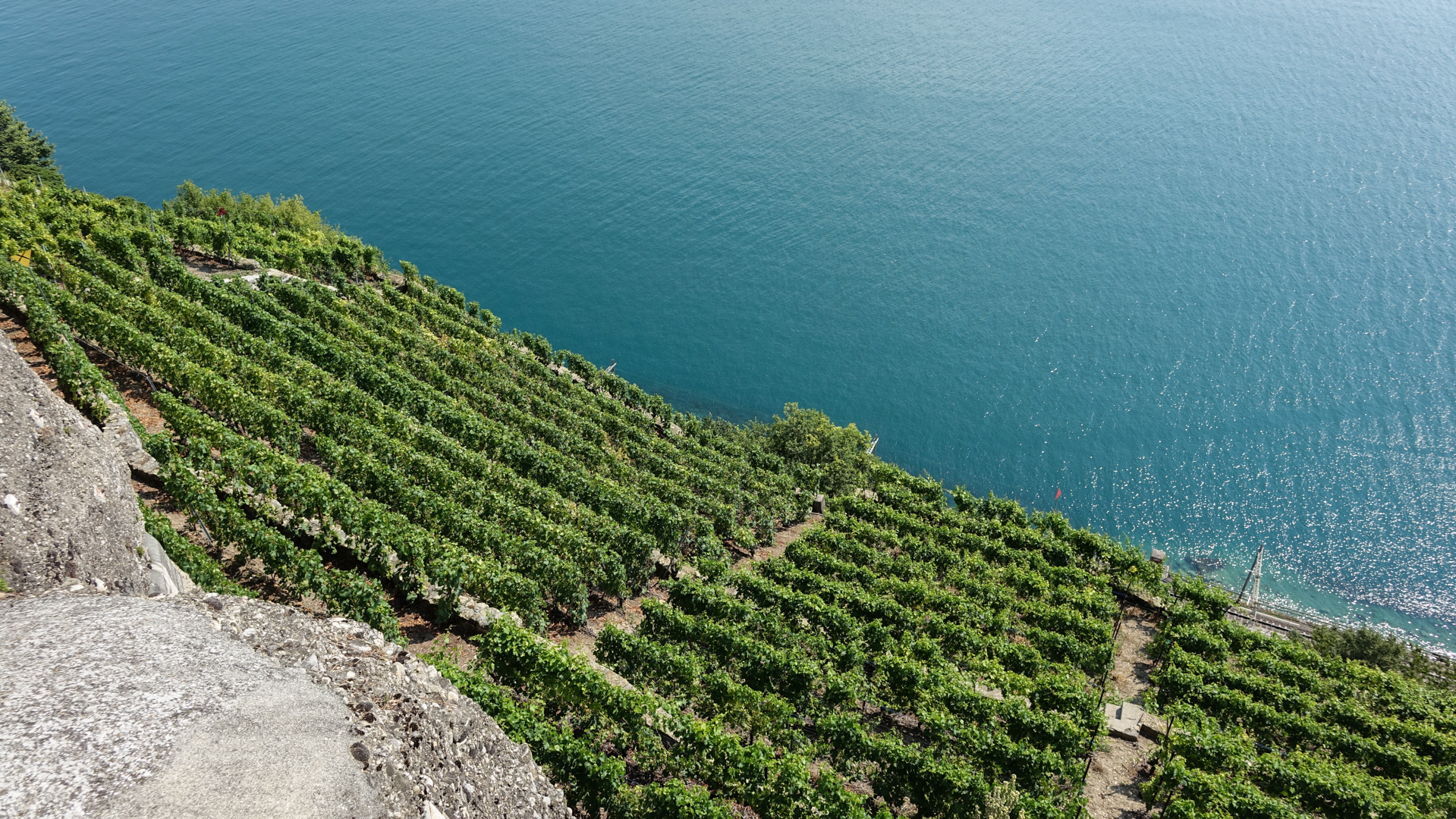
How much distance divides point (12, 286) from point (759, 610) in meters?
37.6

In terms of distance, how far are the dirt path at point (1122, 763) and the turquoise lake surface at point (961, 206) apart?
22303 mm

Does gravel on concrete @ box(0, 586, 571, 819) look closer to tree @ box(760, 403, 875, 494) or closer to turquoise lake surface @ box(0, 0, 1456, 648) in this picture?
tree @ box(760, 403, 875, 494)

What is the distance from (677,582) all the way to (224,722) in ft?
63.3

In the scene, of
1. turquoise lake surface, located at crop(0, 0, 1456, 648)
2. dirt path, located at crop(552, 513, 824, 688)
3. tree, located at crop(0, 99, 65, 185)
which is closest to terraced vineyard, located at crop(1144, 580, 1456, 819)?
dirt path, located at crop(552, 513, 824, 688)

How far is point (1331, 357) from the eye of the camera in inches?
2628

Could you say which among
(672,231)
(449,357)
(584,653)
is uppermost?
(672,231)

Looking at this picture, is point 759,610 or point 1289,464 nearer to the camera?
point 759,610

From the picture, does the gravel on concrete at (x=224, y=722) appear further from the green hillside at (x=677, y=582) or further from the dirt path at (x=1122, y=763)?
the dirt path at (x=1122, y=763)

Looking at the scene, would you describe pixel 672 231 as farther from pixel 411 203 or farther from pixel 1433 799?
pixel 1433 799

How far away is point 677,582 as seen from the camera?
32406mm

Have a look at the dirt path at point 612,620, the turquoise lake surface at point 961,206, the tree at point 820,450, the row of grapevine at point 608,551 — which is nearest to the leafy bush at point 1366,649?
the row of grapevine at point 608,551

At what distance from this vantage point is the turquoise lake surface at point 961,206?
6034 cm

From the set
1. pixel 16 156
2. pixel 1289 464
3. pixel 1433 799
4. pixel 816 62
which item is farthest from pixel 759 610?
pixel 816 62

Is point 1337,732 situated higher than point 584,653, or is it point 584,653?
point 1337,732
